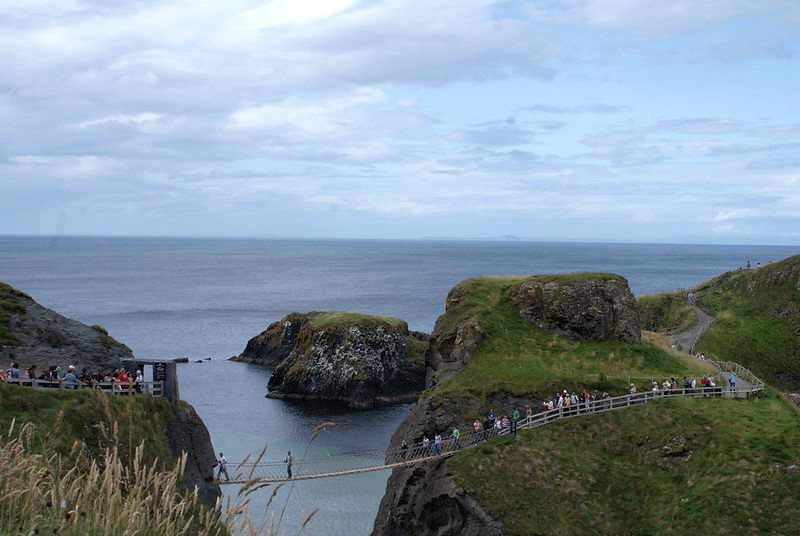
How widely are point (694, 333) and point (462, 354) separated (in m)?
36.1

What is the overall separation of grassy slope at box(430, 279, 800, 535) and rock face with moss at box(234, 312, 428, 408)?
1291 inches

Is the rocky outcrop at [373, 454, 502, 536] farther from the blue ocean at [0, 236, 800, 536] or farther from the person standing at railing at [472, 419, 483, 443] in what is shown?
the blue ocean at [0, 236, 800, 536]

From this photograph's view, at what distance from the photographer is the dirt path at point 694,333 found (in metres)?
67.1

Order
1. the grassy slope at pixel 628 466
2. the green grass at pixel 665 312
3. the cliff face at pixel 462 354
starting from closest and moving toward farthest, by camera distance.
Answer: the grassy slope at pixel 628 466 → the cliff face at pixel 462 354 → the green grass at pixel 665 312

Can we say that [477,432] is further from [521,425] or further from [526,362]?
[526,362]

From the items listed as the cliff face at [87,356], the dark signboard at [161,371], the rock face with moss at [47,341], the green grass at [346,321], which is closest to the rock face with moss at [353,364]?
the green grass at [346,321]

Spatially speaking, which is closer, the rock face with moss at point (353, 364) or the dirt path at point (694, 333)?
the dirt path at point (694, 333)

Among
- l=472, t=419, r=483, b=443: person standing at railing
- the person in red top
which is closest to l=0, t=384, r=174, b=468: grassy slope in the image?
the person in red top

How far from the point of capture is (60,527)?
9352 millimetres

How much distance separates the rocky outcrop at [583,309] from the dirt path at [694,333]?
1704 cm

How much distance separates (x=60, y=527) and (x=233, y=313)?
13944 cm

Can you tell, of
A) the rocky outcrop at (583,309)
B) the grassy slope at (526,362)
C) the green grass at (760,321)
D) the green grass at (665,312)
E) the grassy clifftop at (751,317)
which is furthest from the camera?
the green grass at (665,312)

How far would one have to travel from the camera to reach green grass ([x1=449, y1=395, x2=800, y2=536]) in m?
31.6

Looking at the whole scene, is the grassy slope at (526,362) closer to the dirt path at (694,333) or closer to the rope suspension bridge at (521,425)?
the rope suspension bridge at (521,425)
